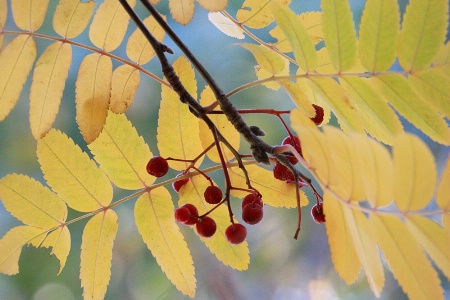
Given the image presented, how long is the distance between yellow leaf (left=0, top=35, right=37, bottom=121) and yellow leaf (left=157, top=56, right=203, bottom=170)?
17cm

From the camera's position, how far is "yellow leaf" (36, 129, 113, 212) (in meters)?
0.66

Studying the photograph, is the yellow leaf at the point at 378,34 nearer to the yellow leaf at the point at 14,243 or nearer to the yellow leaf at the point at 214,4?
the yellow leaf at the point at 214,4

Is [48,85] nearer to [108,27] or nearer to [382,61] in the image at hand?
[108,27]

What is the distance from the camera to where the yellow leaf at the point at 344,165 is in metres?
0.38

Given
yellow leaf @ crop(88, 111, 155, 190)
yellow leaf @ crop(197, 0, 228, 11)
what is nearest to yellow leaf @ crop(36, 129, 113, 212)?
yellow leaf @ crop(88, 111, 155, 190)

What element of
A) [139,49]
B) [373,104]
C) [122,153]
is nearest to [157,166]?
[122,153]

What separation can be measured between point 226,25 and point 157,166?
23cm

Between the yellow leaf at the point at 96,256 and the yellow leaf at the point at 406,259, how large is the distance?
0.37 m

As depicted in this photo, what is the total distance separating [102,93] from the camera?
2.10ft

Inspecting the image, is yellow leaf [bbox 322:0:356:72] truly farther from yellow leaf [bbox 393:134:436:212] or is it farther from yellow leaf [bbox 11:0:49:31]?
yellow leaf [bbox 11:0:49:31]

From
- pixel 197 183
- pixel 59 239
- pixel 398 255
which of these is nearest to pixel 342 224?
pixel 398 255

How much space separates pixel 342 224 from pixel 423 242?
0.08 metres

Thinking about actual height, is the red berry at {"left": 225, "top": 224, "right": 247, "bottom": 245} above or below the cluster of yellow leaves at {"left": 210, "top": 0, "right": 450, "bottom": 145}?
below

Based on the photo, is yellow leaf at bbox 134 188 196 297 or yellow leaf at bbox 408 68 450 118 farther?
yellow leaf at bbox 134 188 196 297
